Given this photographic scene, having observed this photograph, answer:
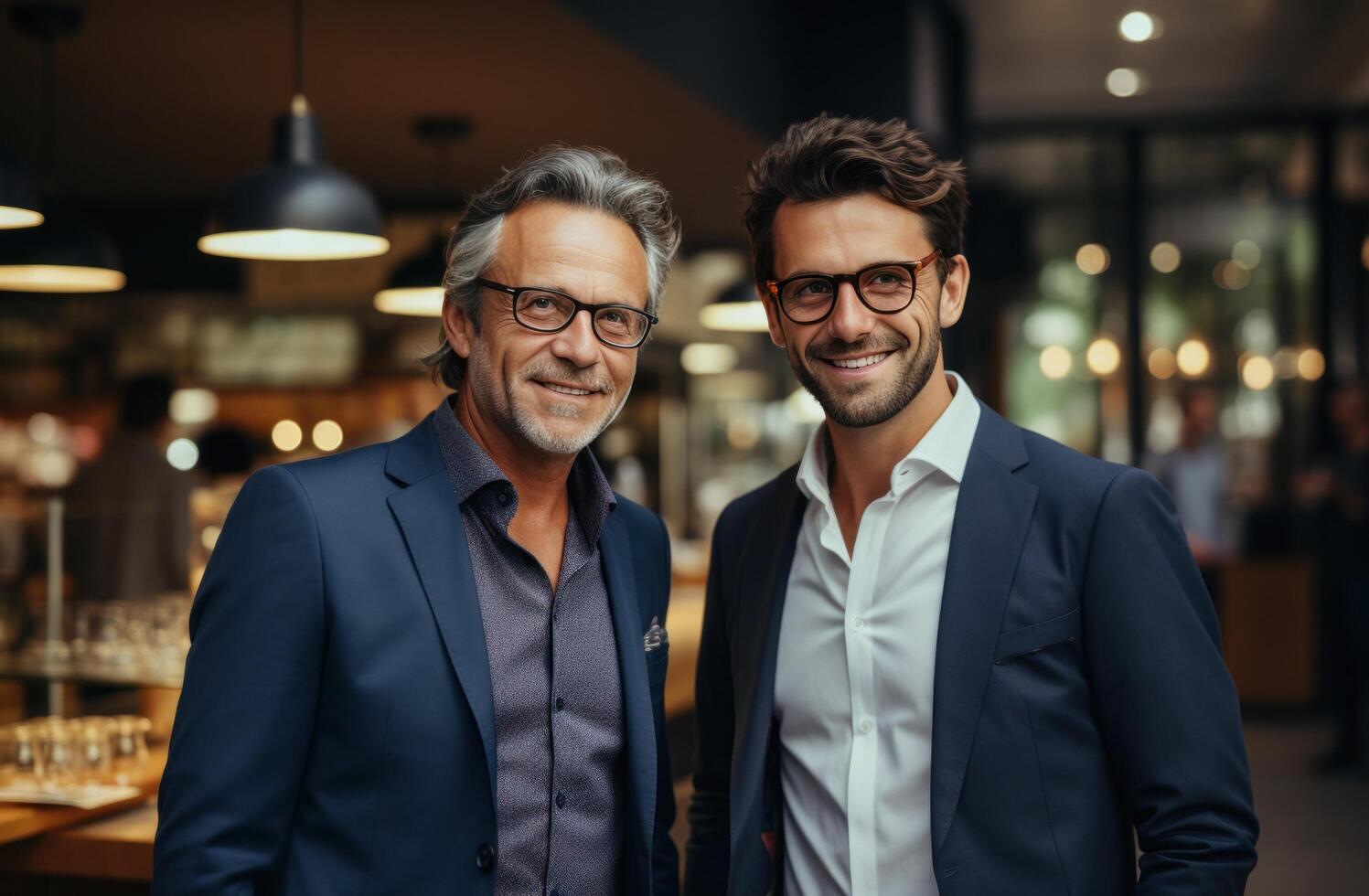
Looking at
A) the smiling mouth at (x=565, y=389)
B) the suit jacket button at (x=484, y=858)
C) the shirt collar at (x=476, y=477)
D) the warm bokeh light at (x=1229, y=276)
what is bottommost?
the suit jacket button at (x=484, y=858)

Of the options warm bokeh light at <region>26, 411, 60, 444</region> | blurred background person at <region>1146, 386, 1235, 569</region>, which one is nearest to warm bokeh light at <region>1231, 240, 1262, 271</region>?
blurred background person at <region>1146, 386, 1235, 569</region>

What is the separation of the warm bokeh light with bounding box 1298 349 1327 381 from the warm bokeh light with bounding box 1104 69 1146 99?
2.11 meters

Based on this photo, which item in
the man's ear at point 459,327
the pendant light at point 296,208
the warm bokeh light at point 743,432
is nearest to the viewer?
the man's ear at point 459,327

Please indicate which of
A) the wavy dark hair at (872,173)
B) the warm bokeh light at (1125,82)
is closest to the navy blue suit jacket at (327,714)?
the wavy dark hair at (872,173)

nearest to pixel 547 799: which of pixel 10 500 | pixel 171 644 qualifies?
pixel 171 644

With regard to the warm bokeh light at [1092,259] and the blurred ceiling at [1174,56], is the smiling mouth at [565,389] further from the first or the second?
the warm bokeh light at [1092,259]

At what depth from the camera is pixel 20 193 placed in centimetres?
321

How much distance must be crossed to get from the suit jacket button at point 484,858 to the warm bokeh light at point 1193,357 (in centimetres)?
853

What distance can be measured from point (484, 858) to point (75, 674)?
2.56 meters

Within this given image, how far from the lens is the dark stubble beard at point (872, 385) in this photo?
1.87 metres

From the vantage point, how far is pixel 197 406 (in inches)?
453

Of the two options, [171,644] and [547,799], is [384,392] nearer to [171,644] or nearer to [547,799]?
[171,644]

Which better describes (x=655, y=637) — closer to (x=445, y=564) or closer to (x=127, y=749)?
(x=445, y=564)

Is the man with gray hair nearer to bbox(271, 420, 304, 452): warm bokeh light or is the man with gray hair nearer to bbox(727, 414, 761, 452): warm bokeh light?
bbox(271, 420, 304, 452): warm bokeh light
